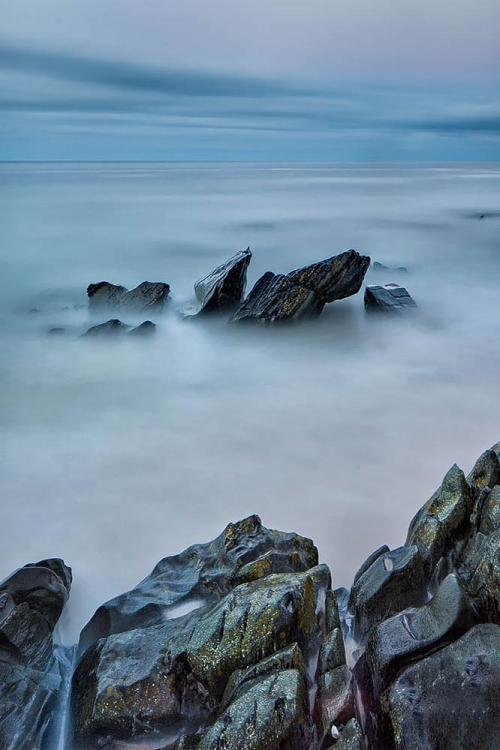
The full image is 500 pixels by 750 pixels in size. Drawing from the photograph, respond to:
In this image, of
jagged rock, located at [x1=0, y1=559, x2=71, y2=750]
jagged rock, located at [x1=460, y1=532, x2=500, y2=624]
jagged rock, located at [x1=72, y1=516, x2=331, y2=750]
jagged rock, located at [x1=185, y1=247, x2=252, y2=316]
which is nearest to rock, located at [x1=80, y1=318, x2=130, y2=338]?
jagged rock, located at [x1=185, y1=247, x2=252, y2=316]

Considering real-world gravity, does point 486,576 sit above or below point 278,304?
below

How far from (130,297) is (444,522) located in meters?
16.5

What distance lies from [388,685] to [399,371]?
39.6 feet

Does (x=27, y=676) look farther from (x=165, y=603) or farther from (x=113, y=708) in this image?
(x=165, y=603)

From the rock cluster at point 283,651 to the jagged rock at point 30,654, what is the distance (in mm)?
14

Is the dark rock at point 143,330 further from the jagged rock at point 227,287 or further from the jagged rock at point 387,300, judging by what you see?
the jagged rock at point 387,300

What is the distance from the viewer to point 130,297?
21.1 m

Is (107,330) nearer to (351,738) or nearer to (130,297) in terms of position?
(130,297)

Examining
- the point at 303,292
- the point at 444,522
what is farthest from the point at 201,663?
the point at 303,292

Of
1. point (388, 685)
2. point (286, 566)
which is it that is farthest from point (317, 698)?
point (286, 566)

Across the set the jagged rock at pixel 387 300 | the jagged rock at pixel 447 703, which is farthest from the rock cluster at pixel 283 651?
the jagged rock at pixel 387 300

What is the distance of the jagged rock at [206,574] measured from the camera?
6.76 meters

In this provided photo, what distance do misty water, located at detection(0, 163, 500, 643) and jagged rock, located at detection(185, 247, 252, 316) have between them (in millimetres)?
978

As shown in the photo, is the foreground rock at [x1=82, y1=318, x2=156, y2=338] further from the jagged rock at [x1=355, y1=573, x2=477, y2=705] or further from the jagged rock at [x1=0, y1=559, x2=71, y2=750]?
the jagged rock at [x1=355, y1=573, x2=477, y2=705]
